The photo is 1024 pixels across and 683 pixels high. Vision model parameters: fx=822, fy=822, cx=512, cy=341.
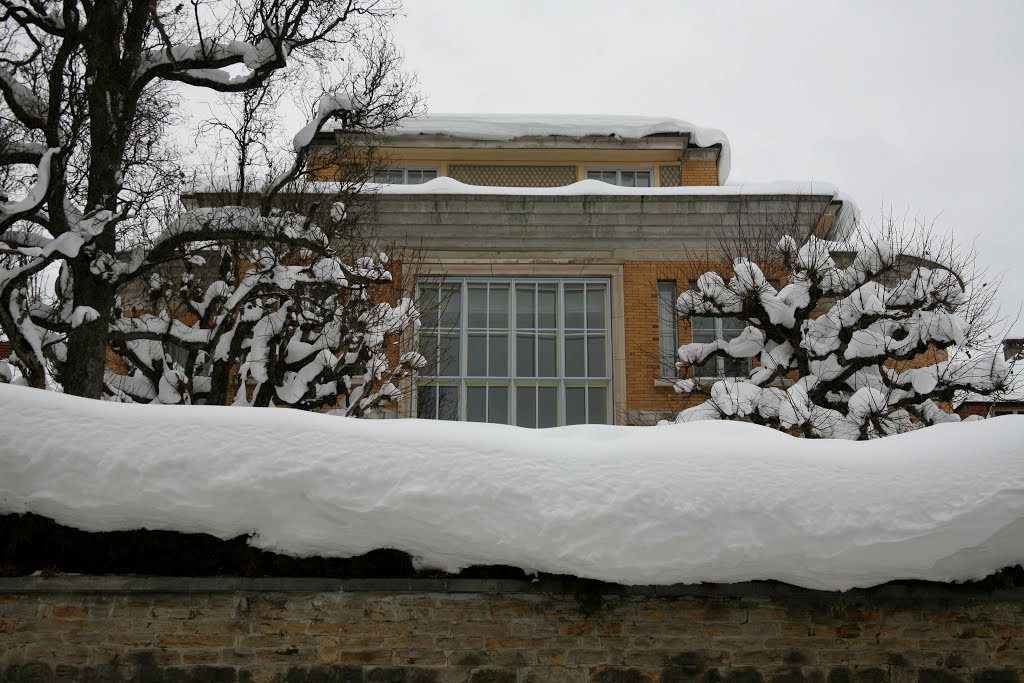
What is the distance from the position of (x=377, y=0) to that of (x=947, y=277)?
810 centimetres

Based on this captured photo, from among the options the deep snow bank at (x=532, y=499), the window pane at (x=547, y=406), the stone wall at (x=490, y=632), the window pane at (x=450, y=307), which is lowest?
the stone wall at (x=490, y=632)

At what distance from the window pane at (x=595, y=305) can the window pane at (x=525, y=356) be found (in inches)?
45.7

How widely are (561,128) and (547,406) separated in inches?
283

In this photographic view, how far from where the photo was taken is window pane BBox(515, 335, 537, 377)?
48.0ft

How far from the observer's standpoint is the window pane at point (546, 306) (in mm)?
14789

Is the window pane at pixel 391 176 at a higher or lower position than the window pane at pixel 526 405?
higher

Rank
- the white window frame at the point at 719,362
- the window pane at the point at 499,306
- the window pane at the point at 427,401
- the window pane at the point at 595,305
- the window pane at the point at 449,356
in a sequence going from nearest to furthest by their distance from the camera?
the white window frame at the point at 719,362 < the window pane at the point at 427,401 < the window pane at the point at 449,356 < the window pane at the point at 499,306 < the window pane at the point at 595,305

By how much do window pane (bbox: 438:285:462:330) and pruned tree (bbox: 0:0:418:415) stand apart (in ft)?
5.36

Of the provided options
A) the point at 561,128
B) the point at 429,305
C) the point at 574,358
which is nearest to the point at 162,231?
the point at 429,305

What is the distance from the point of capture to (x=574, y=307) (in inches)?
586

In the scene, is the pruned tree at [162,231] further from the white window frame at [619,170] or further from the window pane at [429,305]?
the white window frame at [619,170]

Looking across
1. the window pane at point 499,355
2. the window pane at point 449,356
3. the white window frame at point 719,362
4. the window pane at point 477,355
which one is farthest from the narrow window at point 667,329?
the window pane at point 449,356

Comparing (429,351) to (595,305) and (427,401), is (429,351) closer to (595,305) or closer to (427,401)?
(427,401)

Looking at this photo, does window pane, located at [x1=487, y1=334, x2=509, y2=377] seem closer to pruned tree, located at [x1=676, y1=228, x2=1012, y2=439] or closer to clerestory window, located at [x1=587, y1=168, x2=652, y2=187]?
pruned tree, located at [x1=676, y1=228, x2=1012, y2=439]
